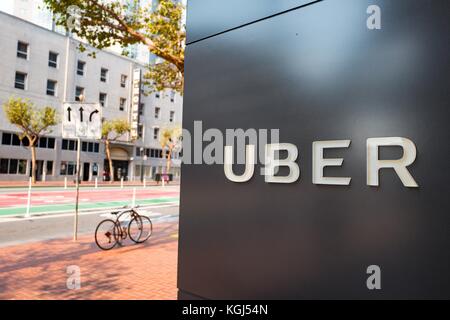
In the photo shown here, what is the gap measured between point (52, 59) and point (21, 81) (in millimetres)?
4305

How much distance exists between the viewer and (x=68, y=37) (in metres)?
36.9

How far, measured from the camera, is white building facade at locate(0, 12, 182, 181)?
104 feet

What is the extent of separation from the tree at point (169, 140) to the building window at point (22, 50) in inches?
704

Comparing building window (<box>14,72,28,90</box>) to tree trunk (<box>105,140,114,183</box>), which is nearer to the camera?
building window (<box>14,72,28,90</box>)

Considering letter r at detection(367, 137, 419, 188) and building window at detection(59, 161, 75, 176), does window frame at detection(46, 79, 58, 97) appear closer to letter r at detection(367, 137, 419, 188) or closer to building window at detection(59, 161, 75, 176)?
building window at detection(59, 161, 75, 176)

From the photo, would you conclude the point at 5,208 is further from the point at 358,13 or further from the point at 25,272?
the point at 358,13

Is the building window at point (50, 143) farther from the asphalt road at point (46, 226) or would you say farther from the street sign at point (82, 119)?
the street sign at point (82, 119)

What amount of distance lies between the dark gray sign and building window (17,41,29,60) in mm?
36182

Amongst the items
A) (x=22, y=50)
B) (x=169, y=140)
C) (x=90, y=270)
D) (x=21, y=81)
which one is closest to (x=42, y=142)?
(x=21, y=81)

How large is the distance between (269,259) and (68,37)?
4067 cm

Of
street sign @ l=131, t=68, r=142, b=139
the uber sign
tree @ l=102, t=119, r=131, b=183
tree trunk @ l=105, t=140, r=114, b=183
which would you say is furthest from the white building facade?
the uber sign

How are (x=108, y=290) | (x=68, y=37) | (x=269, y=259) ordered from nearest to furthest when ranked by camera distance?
(x=269, y=259) → (x=108, y=290) → (x=68, y=37)

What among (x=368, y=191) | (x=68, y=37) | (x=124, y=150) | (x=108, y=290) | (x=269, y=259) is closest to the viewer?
(x=368, y=191)

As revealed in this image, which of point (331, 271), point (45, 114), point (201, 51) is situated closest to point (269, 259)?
point (331, 271)
